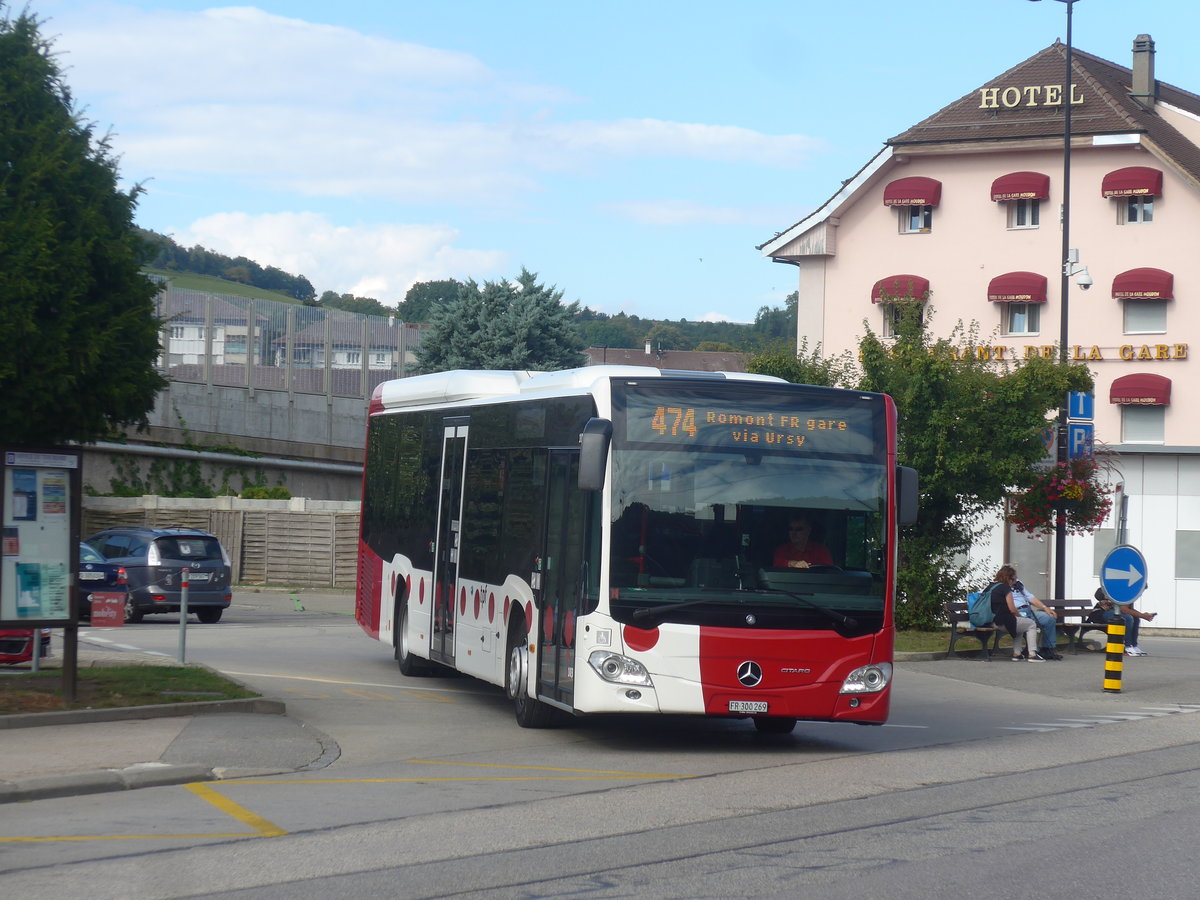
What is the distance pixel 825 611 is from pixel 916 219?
134 feet

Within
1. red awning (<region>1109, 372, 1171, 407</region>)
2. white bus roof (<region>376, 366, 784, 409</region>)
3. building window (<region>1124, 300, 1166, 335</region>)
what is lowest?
white bus roof (<region>376, 366, 784, 409</region>)

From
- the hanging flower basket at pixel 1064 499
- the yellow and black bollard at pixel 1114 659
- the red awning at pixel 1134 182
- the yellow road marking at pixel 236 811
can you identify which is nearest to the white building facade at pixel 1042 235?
the red awning at pixel 1134 182

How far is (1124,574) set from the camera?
21.9 metres

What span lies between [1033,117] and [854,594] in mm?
40357

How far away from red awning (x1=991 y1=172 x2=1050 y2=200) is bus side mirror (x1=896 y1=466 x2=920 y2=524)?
1463 inches

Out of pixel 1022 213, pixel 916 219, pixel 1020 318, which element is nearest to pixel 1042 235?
pixel 1022 213

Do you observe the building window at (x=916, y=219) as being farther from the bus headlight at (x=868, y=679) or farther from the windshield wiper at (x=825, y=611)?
the windshield wiper at (x=825, y=611)

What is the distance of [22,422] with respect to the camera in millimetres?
13062

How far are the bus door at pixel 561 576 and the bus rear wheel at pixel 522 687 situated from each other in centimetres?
41

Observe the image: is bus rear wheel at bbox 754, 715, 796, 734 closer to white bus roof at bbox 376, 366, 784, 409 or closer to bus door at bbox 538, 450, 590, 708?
bus door at bbox 538, 450, 590, 708

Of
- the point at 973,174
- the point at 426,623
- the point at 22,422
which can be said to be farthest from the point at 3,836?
the point at 973,174

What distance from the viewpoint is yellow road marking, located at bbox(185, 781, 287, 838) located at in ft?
29.9

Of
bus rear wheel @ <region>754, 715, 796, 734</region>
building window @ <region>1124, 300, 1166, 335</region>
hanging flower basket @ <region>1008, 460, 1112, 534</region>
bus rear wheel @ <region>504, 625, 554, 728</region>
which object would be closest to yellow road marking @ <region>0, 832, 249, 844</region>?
bus rear wheel @ <region>504, 625, 554, 728</region>

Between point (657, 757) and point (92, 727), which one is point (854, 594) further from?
point (92, 727)
